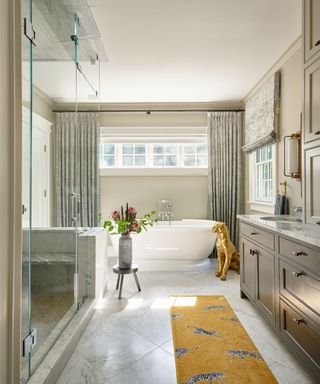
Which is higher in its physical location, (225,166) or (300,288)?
(225,166)

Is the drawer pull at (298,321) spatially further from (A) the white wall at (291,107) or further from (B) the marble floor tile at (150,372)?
(A) the white wall at (291,107)

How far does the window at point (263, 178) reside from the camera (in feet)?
11.6

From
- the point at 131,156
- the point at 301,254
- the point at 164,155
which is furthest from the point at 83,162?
the point at 301,254

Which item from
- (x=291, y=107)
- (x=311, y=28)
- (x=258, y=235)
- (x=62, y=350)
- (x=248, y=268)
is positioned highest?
(x=311, y=28)

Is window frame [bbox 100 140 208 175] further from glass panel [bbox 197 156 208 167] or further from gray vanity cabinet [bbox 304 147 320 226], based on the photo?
gray vanity cabinet [bbox 304 147 320 226]

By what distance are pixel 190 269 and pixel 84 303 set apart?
171 cm

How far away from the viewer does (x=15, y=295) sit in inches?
46.5

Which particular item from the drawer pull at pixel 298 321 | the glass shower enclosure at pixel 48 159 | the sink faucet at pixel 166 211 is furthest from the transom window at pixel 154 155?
the drawer pull at pixel 298 321

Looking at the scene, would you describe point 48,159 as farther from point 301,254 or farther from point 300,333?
point 300,333

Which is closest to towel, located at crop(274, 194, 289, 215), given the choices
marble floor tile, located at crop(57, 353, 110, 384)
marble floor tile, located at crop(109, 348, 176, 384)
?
marble floor tile, located at crop(109, 348, 176, 384)

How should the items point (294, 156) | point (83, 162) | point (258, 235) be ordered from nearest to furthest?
point (258, 235) < point (294, 156) < point (83, 162)

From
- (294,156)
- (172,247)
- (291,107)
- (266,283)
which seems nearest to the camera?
(266,283)

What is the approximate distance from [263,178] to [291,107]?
1212 millimetres

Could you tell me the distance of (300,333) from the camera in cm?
162
